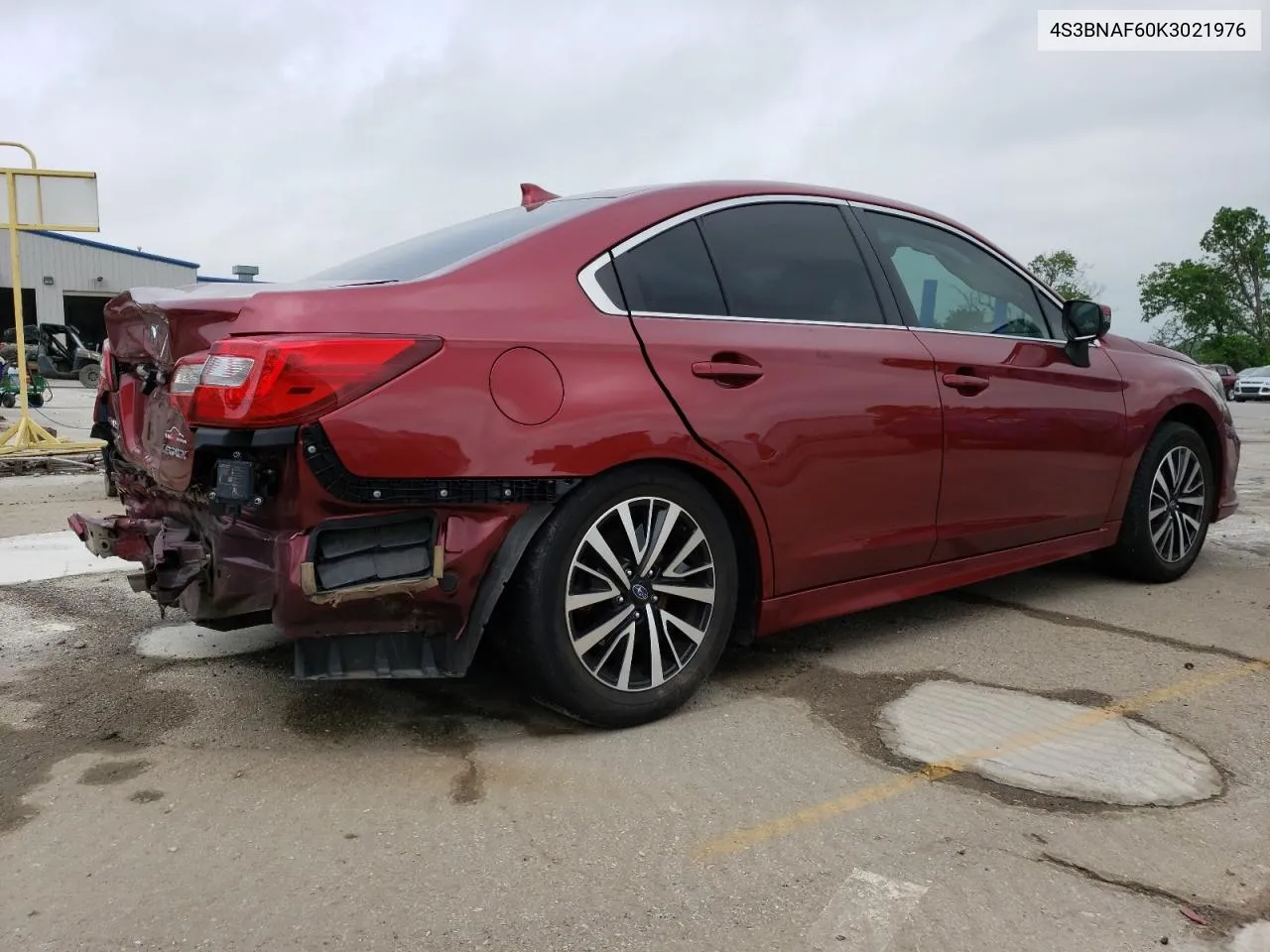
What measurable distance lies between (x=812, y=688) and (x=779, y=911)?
1337mm

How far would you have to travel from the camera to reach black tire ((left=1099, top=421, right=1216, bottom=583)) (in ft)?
14.8

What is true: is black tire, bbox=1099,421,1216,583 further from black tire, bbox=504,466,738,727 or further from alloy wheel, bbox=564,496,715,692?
alloy wheel, bbox=564,496,715,692

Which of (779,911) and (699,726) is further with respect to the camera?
(699,726)

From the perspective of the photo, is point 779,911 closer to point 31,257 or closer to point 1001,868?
point 1001,868

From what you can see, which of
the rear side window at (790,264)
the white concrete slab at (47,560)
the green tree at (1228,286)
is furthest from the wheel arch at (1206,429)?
the green tree at (1228,286)

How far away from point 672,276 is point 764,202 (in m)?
0.56

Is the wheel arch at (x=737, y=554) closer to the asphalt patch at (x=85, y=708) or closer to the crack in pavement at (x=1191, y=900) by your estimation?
the asphalt patch at (x=85, y=708)

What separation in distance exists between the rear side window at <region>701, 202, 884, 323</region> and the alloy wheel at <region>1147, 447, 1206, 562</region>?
1.96m

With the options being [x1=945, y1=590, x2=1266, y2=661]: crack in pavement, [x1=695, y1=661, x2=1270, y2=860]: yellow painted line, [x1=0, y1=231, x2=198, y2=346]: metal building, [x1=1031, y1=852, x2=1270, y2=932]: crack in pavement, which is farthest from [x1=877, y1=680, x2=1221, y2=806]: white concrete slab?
[x1=0, y1=231, x2=198, y2=346]: metal building

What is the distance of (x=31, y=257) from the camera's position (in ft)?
122

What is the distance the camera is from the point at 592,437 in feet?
8.87

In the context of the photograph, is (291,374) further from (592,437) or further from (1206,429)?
(1206,429)

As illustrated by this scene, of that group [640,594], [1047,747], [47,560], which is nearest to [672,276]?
[640,594]

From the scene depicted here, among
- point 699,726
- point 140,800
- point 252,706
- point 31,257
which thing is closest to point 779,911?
point 699,726
